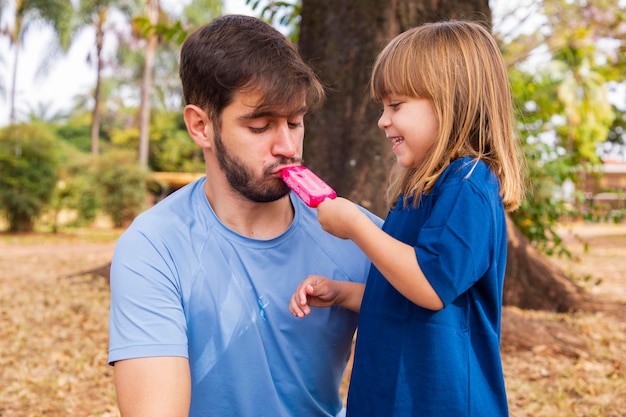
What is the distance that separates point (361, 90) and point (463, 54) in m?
2.07

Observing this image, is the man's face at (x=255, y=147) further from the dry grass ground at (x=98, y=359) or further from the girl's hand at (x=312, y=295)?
the dry grass ground at (x=98, y=359)

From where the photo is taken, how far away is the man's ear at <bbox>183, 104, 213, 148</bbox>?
2127 millimetres

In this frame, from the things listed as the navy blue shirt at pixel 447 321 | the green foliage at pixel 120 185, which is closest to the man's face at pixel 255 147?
the navy blue shirt at pixel 447 321

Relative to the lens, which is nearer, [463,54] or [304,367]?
[463,54]

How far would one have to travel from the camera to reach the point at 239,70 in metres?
1.99

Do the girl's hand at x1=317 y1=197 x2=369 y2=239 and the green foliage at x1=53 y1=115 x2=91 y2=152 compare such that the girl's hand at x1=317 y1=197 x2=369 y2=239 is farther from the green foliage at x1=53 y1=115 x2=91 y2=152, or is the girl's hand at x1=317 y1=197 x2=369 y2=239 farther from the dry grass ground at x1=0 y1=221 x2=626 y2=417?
the green foliage at x1=53 y1=115 x2=91 y2=152

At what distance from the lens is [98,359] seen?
429 cm

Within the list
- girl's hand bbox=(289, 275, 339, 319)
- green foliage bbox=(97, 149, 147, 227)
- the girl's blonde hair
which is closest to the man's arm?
girl's hand bbox=(289, 275, 339, 319)

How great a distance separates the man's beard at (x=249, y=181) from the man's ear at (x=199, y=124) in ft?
0.16

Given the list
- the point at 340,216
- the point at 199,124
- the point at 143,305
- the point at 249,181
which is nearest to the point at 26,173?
the point at 199,124

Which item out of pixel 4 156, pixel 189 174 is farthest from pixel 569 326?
pixel 189 174

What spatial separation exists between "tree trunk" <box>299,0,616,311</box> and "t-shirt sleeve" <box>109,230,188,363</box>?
6.93 feet

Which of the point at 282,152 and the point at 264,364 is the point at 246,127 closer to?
Answer: the point at 282,152

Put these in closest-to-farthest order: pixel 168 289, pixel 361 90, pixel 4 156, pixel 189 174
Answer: pixel 168 289 < pixel 361 90 < pixel 4 156 < pixel 189 174
